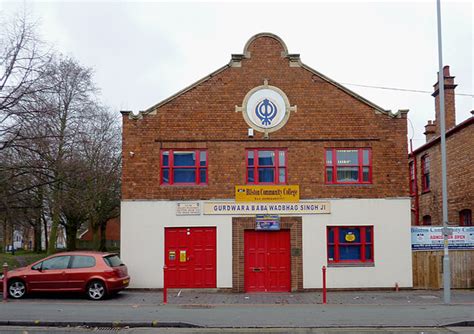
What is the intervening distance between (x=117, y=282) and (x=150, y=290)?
2.35 m

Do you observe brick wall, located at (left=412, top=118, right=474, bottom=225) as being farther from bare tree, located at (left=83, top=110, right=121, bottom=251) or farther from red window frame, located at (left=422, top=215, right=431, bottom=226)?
bare tree, located at (left=83, top=110, right=121, bottom=251)

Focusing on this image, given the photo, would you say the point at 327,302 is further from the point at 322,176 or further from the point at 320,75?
the point at 320,75

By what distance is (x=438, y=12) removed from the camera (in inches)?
628

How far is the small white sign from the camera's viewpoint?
18.8 metres

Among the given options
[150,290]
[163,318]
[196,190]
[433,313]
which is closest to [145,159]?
[196,190]

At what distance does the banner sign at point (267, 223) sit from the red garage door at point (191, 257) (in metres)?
1.61

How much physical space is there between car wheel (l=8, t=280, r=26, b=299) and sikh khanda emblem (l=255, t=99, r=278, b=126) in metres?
9.87

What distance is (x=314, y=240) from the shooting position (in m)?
18.8

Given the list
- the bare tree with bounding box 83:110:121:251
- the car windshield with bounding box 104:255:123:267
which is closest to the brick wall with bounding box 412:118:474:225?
the car windshield with bounding box 104:255:123:267

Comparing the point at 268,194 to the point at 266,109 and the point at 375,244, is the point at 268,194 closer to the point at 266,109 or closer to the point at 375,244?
the point at 266,109

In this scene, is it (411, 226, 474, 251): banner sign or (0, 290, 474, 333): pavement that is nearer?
(0, 290, 474, 333): pavement

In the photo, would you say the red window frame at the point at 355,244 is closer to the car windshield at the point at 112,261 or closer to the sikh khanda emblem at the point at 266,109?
the sikh khanda emblem at the point at 266,109

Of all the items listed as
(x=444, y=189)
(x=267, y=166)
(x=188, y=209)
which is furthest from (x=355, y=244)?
(x=188, y=209)

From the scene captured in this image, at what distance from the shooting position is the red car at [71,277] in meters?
16.4
